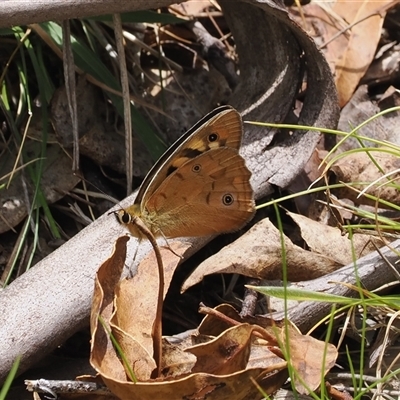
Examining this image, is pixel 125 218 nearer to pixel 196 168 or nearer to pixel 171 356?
pixel 196 168

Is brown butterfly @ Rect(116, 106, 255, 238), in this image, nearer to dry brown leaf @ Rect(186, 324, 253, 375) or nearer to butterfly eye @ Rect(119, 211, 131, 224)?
butterfly eye @ Rect(119, 211, 131, 224)

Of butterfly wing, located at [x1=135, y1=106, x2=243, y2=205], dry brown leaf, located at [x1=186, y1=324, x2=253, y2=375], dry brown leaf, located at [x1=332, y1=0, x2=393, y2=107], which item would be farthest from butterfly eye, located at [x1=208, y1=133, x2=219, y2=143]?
dry brown leaf, located at [x1=332, y1=0, x2=393, y2=107]

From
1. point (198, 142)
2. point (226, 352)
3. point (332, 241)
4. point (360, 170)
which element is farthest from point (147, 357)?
point (360, 170)

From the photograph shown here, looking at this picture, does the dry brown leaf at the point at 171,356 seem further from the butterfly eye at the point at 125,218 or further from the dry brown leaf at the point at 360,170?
the dry brown leaf at the point at 360,170

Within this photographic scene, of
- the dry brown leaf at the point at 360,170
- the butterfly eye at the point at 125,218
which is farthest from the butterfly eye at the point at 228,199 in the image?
the dry brown leaf at the point at 360,170

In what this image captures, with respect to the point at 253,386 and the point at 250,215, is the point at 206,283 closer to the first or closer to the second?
the point at 250,215
